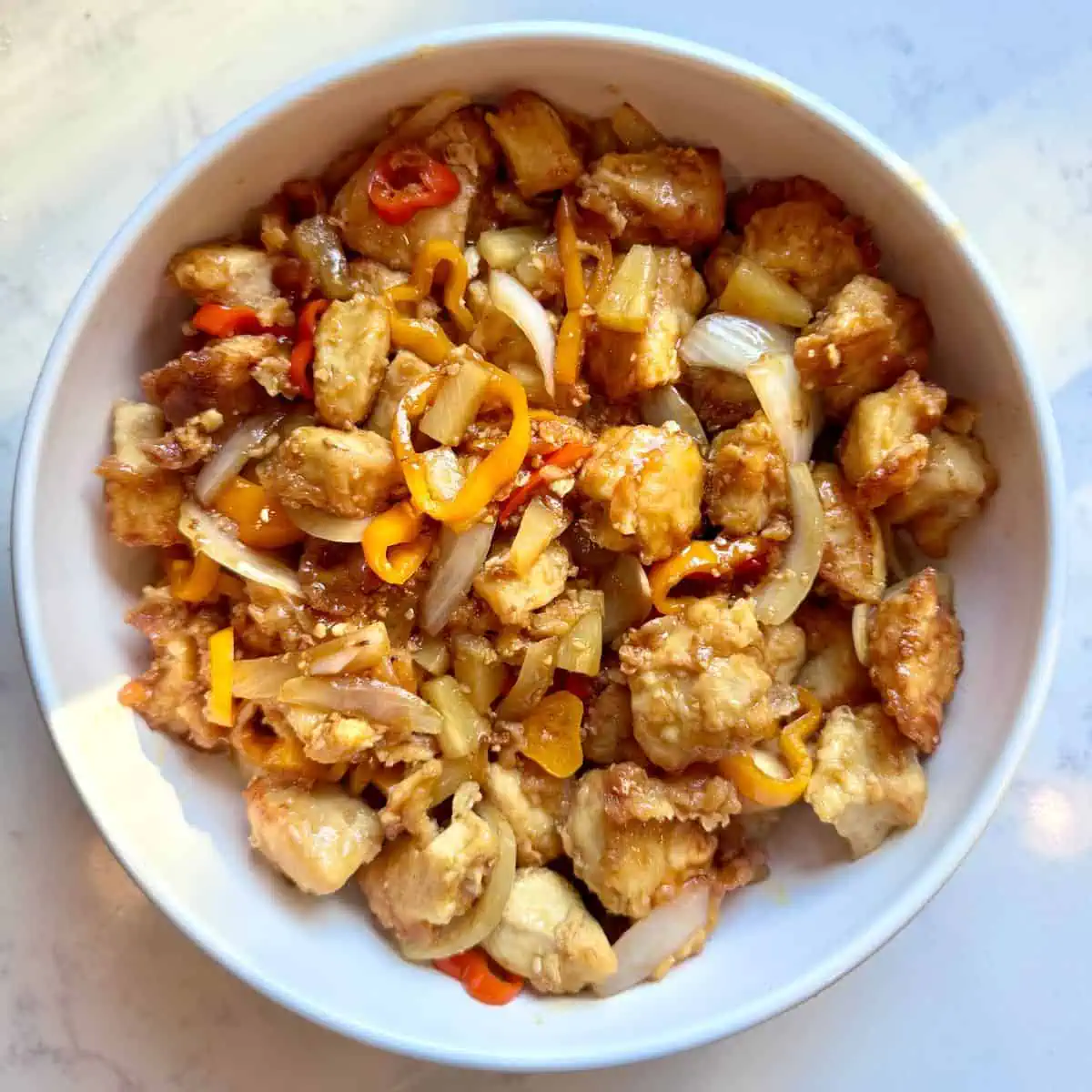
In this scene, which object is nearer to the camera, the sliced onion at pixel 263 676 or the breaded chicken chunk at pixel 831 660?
the sliced onion at pixel 263 676

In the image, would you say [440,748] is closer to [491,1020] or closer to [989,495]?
[491,1020]

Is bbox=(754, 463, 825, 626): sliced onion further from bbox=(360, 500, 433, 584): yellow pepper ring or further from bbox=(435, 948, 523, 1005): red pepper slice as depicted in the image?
bbox=(435, 948, 523, 1005): red pepper slice

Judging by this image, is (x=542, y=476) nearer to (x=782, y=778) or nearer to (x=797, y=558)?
(x=797, y=558)

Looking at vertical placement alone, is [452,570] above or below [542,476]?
below

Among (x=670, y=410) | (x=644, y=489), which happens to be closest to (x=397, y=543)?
(x=644, y=489)

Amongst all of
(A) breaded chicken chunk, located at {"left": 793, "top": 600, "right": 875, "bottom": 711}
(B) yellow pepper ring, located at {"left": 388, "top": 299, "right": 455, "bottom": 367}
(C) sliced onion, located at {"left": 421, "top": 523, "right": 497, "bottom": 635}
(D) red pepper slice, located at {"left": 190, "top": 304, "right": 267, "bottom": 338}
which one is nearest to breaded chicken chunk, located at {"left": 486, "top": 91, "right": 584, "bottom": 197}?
(B) yellow pepper ring, located at {"left": 388, "top": 299, "right": 455, "bottom": 367}

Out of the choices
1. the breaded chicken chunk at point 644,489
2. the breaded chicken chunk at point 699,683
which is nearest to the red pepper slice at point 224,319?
the breaded chicken chunk at point 644,489

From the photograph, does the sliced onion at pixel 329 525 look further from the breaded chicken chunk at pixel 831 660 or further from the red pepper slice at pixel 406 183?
the breaded chicken chunk at pixel 831 660

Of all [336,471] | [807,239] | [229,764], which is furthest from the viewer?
[229,764]
